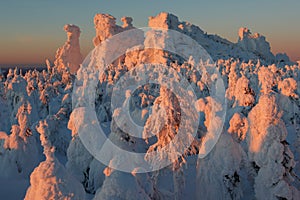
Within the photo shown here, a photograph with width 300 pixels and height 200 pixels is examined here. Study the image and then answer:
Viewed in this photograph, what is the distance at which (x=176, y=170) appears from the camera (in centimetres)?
1345

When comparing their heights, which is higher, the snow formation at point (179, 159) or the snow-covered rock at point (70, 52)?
the snow-covered rock at point (70, 52)

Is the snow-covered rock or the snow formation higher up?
the snow-covered rock

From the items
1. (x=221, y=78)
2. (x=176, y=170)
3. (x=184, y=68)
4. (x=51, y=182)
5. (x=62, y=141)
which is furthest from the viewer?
(x=184, y=68)

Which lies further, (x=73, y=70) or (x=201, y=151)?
(x=73, y=70)

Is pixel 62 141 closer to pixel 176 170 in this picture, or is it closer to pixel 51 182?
pixel 176 170

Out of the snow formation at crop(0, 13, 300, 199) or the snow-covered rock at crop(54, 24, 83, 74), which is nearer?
the snow formation at crop(0, 13, 300, 199)

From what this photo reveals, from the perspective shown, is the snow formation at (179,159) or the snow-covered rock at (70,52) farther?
the snow-covered rock at (70,52)

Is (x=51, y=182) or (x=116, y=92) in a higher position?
(x=116, y=92)

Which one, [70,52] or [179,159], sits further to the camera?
[70,52]

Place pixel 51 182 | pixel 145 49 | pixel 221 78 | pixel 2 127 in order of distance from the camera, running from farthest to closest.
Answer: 1. pixel 145 49
2. pixel 221 78
3. pixel 2 127
4. pixel 51 182

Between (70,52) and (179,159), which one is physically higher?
(70,52)

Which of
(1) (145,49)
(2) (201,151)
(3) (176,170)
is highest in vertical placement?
(1) (145,49)

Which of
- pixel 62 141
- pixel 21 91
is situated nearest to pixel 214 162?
pixel 62 141

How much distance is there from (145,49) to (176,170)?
2692 inches
